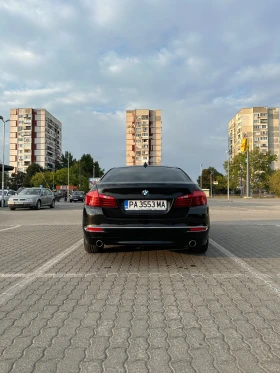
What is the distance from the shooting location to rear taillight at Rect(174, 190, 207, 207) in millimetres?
5155

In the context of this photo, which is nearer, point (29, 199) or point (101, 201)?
point (101, 201)

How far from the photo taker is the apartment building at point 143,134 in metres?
118

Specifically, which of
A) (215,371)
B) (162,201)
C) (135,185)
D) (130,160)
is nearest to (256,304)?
(215,371)

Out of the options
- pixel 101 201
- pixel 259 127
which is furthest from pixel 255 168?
pixel 101 201

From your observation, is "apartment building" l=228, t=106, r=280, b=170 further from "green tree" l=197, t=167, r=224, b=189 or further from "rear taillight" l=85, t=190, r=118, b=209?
"rear taillight" l=85, t=190, r=118, b=209

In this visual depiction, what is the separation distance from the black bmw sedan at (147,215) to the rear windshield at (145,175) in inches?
13.8

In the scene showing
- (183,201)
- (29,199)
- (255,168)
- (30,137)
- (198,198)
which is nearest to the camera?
(183,201)

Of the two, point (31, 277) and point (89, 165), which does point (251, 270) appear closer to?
point (31, 277)

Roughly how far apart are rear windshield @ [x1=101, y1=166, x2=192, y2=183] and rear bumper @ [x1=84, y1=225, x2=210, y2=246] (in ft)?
2.67

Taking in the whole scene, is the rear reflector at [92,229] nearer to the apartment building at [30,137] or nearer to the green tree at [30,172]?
the green tree at [30,172]

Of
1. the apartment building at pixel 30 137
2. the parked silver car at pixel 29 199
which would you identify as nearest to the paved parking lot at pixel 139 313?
the parked silver car at pixel 29 199

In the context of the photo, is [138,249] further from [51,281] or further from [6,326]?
[6,326]

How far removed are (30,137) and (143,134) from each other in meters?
43.5

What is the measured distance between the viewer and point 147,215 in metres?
5.11
